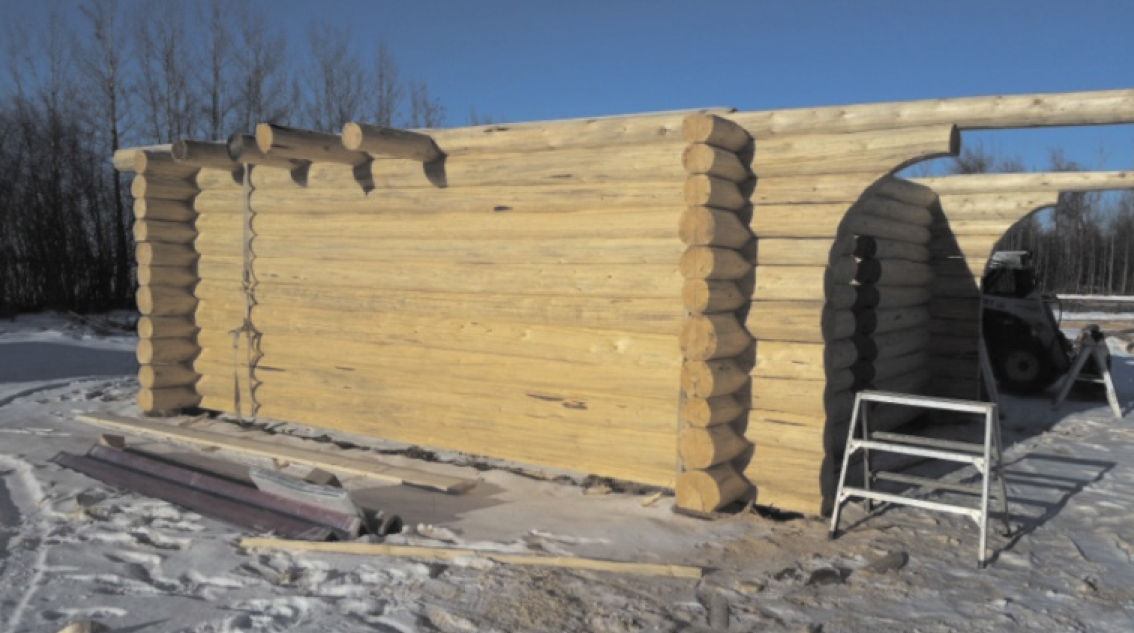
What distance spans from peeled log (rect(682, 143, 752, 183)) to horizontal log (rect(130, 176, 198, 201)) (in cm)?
645

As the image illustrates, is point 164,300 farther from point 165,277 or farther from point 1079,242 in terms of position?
point 1079,242

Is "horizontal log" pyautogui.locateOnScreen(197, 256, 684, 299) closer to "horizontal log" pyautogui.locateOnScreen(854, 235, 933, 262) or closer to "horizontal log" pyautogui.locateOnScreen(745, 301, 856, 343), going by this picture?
"horizontal log" pyautogui.locateOnScreen(745, 301, 856, 343)

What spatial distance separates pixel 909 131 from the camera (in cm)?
577

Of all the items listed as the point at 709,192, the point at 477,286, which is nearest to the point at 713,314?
the point at 709,192

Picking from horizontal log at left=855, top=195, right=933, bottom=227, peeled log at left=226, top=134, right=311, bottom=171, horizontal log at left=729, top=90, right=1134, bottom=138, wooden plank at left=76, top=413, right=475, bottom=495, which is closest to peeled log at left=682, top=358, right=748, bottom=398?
horizontal log at left=729, top=90, right=1134, bottom=138

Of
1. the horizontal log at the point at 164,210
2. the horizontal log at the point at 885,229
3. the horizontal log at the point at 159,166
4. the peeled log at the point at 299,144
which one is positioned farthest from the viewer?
the horizontal log at the point at 164,210

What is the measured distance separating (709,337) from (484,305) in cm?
243

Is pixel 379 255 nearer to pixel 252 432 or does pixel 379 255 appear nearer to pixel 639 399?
pixel 252 432

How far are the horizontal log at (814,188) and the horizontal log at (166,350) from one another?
22.8ft

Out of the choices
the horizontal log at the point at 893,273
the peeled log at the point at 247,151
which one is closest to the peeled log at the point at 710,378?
the horizontal log at the point at 893,273

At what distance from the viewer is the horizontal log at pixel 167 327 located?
990 cm

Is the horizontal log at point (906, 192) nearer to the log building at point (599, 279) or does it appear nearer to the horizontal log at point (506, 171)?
the log building at point (599, 279)

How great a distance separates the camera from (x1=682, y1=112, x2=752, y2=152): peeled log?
19.6ft

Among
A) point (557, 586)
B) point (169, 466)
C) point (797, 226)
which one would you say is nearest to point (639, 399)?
point (797, 226)
